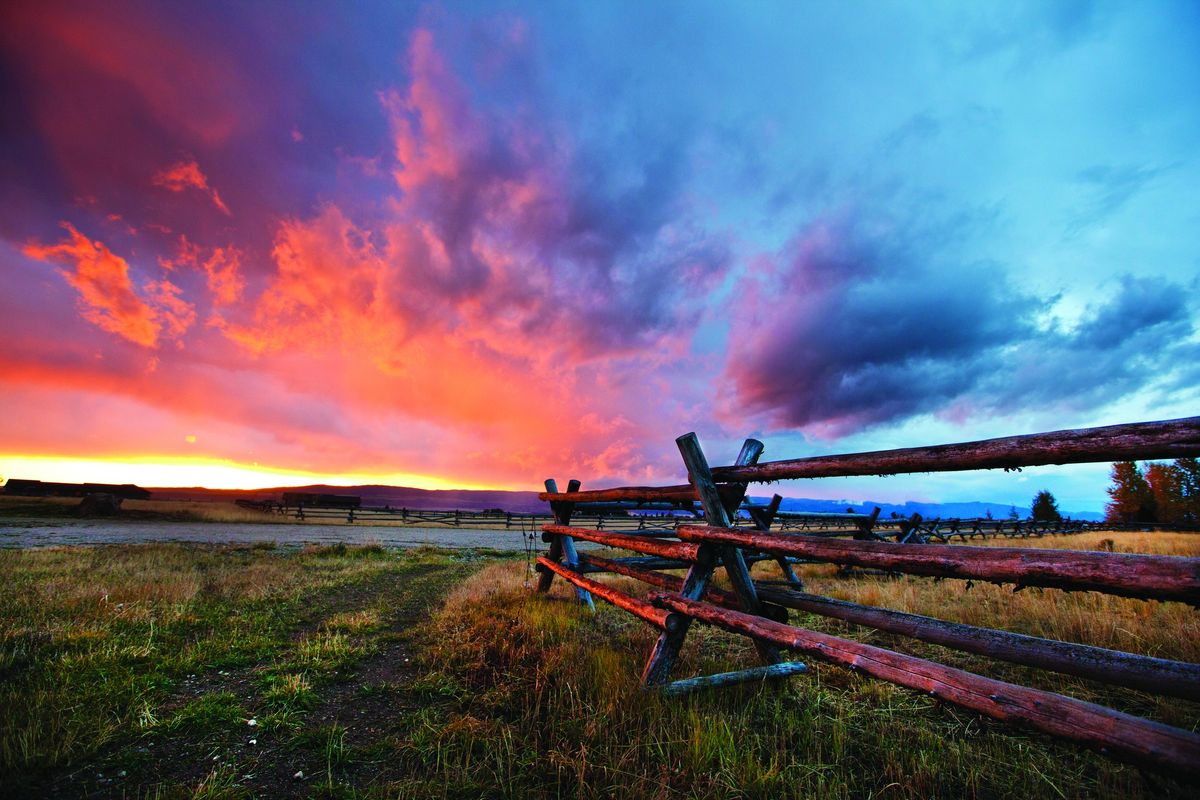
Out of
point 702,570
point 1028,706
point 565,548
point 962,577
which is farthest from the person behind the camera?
point 565,548

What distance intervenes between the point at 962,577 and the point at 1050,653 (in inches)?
31.5

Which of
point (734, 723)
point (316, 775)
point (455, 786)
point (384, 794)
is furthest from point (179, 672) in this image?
point (734, 723)

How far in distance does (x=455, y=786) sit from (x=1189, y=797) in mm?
3589

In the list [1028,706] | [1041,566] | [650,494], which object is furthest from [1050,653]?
[650,494]

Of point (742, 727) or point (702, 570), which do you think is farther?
point (702, 570)

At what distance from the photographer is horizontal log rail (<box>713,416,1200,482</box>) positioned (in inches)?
61.5

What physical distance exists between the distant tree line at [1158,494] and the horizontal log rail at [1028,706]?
6726 centimetres

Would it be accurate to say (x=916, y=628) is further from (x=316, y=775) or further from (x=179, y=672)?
(x=179, y=672)

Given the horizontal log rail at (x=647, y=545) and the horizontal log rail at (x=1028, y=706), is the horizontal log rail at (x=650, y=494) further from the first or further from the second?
the horizontal log rail at (x=1028, y=706)

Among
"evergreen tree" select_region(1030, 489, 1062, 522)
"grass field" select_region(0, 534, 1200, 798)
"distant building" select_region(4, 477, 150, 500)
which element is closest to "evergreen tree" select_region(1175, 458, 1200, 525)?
"evergreen tree" select_region(1030, 489, 1062, 522)

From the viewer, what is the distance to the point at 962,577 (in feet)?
6.04

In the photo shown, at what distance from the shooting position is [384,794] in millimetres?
2207

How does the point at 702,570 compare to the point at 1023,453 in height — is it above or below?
below

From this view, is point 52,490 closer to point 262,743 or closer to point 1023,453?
point 262,743
